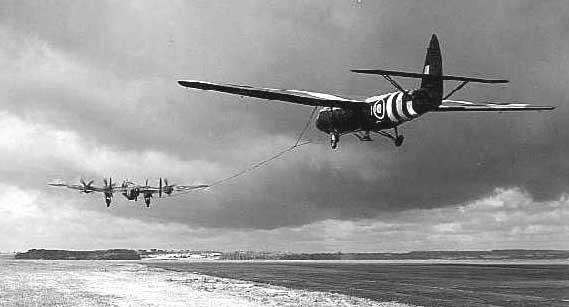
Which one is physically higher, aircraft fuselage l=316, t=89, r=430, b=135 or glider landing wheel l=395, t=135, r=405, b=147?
aircraft fuselage l=316, t=89, r=430, b=135

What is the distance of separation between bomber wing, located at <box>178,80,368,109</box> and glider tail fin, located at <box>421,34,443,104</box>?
3574 millimetres

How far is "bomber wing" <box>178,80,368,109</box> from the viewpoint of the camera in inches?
1129

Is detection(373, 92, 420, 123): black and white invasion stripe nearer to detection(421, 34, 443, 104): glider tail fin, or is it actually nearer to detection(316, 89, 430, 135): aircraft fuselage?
detection(316, 89, 430, 135): aircraft fuselage

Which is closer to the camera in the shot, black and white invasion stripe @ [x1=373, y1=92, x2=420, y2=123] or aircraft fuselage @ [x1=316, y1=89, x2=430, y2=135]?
aircraft fuselage @ [x1=316, y1=89, x2=430, y2=135]

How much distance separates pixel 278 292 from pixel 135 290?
15.5 meters

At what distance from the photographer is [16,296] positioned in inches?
2217

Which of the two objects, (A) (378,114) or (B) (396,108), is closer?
(B) (396,108)

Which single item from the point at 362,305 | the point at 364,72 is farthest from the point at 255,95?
the point at 362,305

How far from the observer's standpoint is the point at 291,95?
31.1 meters

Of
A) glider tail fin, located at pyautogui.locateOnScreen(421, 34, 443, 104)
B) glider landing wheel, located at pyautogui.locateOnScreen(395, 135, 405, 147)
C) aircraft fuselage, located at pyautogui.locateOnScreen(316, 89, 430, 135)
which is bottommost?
glider landing wheel, located at pyautogui.locateOnScreen(395, 135, 405, 147)

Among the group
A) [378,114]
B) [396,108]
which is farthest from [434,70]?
[378,114]

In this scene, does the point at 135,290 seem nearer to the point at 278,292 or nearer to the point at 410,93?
the point at 278,292

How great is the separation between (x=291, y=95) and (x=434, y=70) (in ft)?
23.1

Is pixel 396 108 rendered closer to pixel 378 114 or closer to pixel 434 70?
pixel 378 114
